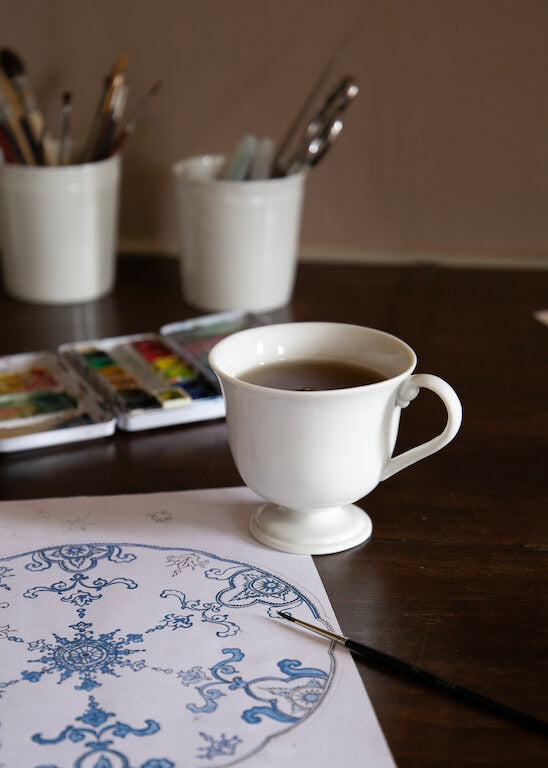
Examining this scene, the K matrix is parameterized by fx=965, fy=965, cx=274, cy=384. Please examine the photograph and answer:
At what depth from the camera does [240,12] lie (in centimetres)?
96

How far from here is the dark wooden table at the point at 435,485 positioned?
0.39m

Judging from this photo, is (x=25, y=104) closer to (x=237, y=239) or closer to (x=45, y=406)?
(x=237, y=239)

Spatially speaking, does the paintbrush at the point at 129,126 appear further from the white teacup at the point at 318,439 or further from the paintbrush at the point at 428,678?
the paintbrush at the point at 428,678

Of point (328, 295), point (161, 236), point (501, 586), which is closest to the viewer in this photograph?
point (501, 586)

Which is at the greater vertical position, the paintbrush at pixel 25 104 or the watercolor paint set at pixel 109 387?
the paintbrush at pixel 25 104

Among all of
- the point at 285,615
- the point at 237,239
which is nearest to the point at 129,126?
the point at 237,239

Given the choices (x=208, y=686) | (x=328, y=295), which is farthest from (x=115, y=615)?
(x=328, y=295)

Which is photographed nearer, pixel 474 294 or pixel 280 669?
pixel 280 669

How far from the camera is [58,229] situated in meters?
0.85

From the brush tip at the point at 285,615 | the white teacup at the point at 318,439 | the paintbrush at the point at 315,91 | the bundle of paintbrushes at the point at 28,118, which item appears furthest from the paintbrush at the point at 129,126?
the brush tip at the point at 285,615

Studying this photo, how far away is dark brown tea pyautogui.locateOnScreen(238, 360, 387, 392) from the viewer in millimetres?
491

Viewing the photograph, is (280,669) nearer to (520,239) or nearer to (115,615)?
(115,615)

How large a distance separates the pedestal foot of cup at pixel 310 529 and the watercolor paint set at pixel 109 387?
0.15 m

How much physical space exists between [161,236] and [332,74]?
0.25m
